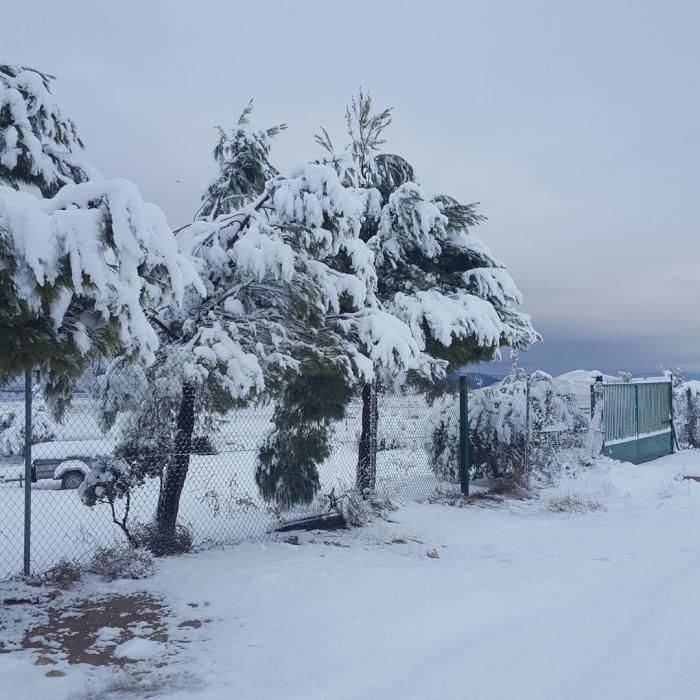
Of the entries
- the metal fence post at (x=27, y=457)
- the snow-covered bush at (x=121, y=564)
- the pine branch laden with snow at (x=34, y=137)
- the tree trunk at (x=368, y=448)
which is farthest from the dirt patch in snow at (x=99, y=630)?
the tree trunk at (x=368, y=448)

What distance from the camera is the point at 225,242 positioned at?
21.5ft

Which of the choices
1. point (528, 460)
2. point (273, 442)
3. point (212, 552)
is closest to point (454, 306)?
point (273, 442)

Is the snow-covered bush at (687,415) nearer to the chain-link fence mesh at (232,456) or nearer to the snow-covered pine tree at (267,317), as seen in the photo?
the chain-link fence mesh at (232,456)

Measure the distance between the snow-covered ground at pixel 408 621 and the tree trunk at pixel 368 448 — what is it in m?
1.23

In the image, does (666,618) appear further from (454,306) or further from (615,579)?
(454,306)

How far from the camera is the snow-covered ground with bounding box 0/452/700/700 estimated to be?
357 centimetres

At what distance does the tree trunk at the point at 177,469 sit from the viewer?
21.3 feet

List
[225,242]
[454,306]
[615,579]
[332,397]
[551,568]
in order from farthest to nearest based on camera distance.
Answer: [454,306], [332,397], [225,242], [551,568], [615,579]

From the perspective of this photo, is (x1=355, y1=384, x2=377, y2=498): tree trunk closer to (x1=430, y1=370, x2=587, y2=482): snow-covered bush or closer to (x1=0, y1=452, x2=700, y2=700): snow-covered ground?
(x1=0, y1=452, x2=700, y2=700): snow-covered ground

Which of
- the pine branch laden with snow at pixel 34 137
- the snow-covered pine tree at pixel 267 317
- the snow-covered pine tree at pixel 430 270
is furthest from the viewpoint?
the snow-covered pine tree at pixel 430 270

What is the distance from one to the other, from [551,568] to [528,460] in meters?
5.04

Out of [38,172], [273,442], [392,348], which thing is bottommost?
[273,442]

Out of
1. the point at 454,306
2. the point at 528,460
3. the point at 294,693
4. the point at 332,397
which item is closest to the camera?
the point at 294,693

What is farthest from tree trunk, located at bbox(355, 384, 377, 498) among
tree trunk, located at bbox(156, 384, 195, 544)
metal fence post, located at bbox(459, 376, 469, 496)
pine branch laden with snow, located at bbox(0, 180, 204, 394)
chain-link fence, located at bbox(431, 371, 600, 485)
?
pine branch laden with snow, located at bbox(0, 180, 204, 394)
